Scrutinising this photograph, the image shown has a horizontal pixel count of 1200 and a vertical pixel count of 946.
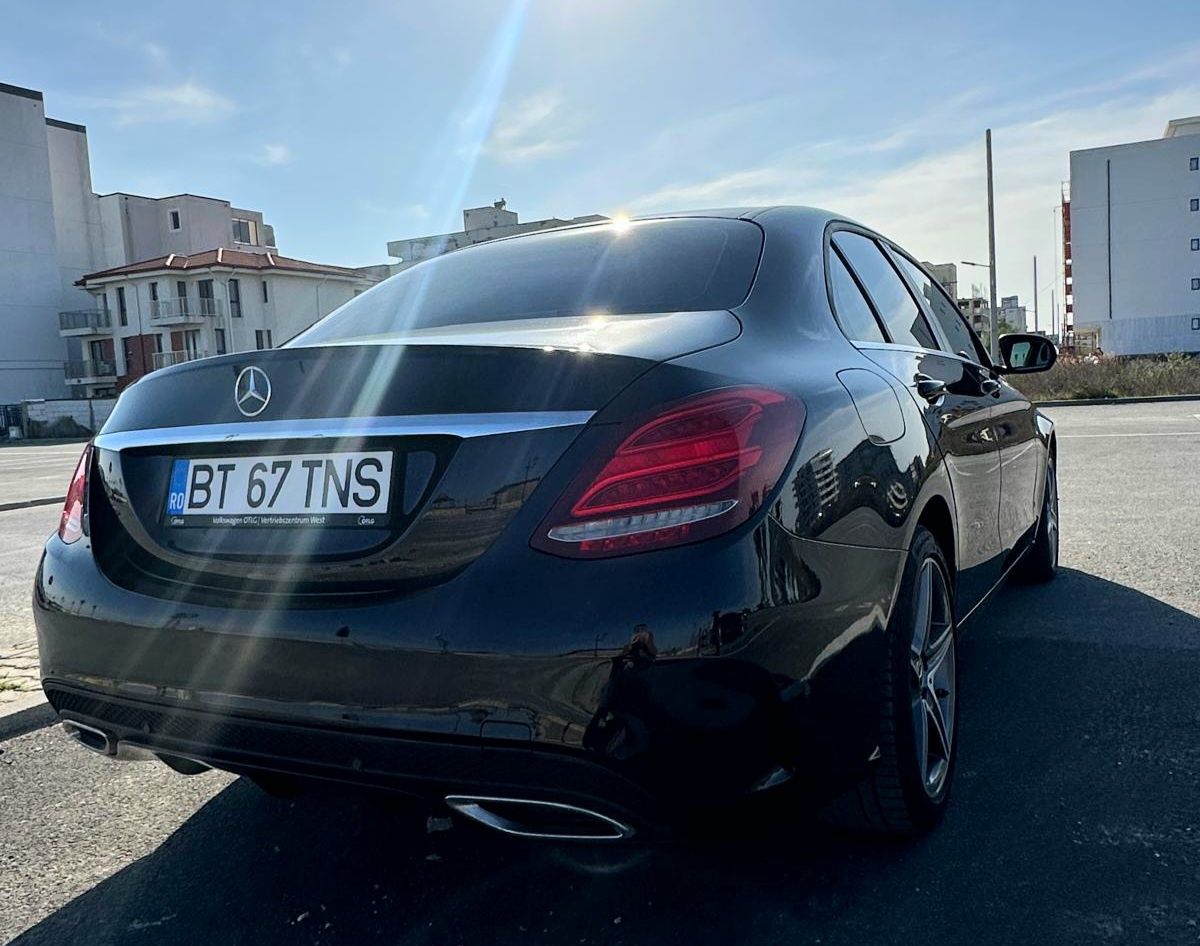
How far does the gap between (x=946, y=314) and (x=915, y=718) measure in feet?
7.57

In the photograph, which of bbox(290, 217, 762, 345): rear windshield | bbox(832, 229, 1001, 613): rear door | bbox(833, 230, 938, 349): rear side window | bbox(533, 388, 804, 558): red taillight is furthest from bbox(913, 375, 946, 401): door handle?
bbox(533, 388, 804, 558): red taillight

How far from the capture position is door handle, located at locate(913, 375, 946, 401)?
8.99 ft

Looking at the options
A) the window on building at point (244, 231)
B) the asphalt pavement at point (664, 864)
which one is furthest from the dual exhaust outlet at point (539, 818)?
the window on building at point (244, 231)

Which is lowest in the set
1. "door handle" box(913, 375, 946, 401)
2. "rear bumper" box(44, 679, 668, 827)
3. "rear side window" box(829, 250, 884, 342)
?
"rear bumper" box(44, 679, 668, 827)

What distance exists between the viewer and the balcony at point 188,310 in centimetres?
5566

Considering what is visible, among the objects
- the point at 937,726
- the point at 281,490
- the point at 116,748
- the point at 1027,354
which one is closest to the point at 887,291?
the point at 937,726

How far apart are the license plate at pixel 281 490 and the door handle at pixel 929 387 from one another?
5.06 ft

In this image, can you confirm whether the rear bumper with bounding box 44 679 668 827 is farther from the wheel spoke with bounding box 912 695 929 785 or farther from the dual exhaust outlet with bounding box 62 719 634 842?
the wheel spoke with bounding box 912 695 929 785

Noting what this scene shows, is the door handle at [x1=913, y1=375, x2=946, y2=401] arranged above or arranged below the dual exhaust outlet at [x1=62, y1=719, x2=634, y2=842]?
above

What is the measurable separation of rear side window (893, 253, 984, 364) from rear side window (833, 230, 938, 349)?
0.77 feet

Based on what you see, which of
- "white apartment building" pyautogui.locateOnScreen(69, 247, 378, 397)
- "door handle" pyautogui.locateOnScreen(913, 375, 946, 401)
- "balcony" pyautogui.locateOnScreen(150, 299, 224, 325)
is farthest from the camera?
"white apartment building" pyautogui.locateOnScreen(69, 247, 378, 397)

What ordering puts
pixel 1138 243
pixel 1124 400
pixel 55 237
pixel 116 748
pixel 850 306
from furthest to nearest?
pixel 1138 243
pixel 55 237
pixel 1124 400
pixel 850 306
pixel 116 748

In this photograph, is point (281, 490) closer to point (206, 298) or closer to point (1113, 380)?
point (1113, 380)

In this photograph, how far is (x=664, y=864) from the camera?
2.34m
